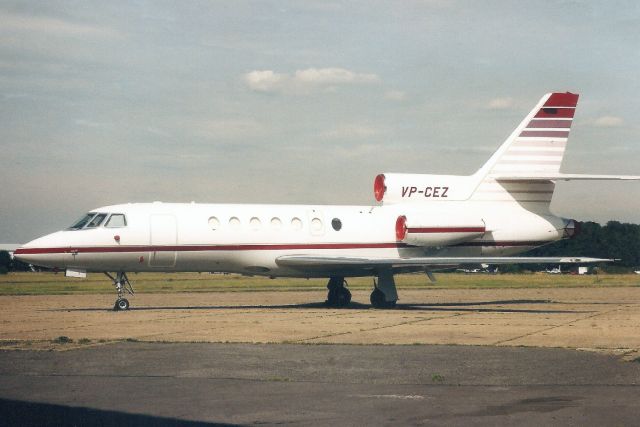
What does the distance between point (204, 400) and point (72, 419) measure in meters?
1.71

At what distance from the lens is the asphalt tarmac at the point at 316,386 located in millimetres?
9133

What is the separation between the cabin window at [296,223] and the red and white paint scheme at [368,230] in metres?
0.04

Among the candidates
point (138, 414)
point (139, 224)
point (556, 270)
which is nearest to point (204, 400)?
point (138, 414)

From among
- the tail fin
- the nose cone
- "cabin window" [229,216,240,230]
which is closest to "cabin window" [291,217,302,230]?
"cabin window" [229,216,240,230]

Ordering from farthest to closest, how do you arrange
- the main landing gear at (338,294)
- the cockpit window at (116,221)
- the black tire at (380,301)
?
the main landing gear at (338,294) → the black tire at (380,301) → the cockpit window at (116,221)

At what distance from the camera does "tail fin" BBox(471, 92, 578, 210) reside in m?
31.3

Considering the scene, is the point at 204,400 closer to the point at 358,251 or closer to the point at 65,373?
the point at 65,373

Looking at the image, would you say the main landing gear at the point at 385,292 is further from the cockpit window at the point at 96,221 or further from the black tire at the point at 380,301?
the cockpit window at the point at 96,221

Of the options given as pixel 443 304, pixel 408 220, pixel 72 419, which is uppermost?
pixel 408 220

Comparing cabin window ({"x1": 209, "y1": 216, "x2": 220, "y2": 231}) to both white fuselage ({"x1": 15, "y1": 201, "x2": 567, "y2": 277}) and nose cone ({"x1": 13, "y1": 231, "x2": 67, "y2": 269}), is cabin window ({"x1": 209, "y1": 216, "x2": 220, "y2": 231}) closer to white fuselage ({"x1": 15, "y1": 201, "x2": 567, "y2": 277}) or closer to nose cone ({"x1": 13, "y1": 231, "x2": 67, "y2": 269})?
white fuselage ({"x1": 15, "y1": 201, "x2": 567, "y2": 277})

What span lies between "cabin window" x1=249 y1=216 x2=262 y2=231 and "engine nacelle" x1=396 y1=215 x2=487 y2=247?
4817 millimetres

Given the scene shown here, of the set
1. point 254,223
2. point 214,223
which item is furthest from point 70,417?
point 254,223

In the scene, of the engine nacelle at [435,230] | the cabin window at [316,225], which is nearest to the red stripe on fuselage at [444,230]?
the engine nacelle at [435,230]

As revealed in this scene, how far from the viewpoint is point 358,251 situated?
2945cm
